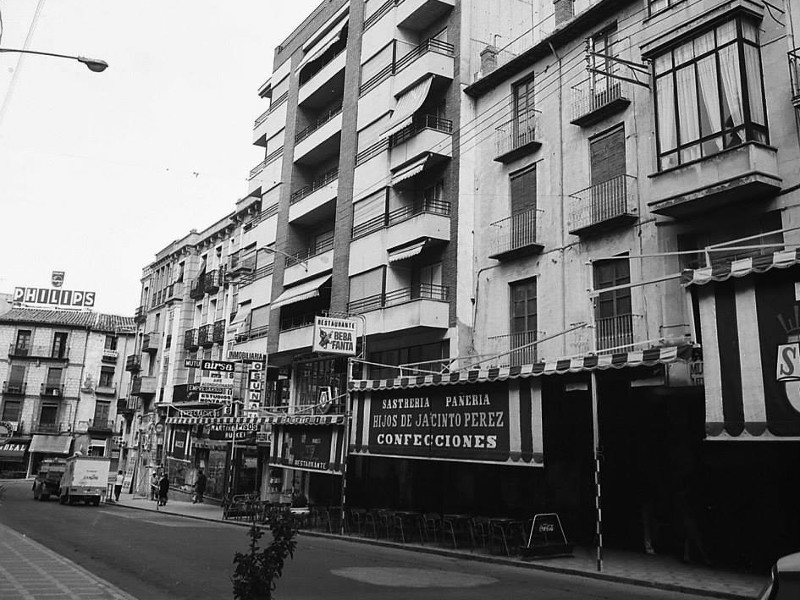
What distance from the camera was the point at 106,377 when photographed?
75.9 meters

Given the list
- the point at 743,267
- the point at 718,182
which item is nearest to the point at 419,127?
the point at 718,182

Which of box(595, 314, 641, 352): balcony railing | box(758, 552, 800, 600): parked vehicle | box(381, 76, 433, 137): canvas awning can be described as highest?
box(381, 76, 433, 137): canvas awning

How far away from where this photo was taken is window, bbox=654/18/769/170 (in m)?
15.3

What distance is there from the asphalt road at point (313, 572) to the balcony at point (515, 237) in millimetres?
9444

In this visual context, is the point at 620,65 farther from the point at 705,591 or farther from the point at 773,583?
the point at 773,583

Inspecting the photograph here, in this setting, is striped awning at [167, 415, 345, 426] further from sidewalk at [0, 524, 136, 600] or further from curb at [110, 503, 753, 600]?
sidewalk at [0, 524, 136, 600]

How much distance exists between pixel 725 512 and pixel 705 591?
453 cm

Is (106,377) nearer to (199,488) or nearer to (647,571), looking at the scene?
Result: (199,488)

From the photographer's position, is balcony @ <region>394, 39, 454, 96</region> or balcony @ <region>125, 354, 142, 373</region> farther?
balcony @ <region>125, 354, 142, 373</region>

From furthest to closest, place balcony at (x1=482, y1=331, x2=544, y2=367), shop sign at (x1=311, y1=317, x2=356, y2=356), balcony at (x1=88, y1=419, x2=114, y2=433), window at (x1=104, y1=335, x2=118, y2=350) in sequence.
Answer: window at (x1=104, y1=335, x2=118, y2=350)
balcony at (x1=88, y1=419, x2=114, y2=433)
shop sign at (x1=311, y1=317, x2=356, y2=356)
balcony at (x1=482, y1=331, x2=544, y2=367)

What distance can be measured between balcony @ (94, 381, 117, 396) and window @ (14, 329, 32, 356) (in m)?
7.85

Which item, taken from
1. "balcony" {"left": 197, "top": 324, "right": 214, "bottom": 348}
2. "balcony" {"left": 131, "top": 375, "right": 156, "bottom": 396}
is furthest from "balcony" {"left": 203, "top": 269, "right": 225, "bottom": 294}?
"balcony" {"left": 131, "top": 375, "right": 156, "bottom": 396}

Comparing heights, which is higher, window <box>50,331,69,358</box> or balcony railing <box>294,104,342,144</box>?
balcony railing <box>294,104,342,144</box>

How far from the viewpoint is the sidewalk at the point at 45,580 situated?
9.45 m
